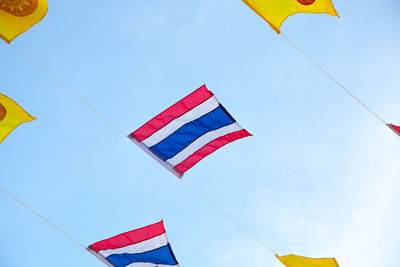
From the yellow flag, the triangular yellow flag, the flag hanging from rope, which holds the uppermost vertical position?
the yellow flag

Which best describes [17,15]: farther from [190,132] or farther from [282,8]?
[282,8]

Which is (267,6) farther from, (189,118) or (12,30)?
(12,30)

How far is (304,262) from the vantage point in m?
10.3

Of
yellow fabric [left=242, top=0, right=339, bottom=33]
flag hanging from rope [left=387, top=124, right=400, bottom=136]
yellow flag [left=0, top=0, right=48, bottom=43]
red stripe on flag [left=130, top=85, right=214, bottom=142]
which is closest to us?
yellow fabric [left=242, top=0, right=339, bottom=33]

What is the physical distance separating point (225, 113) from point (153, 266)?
4166 mm

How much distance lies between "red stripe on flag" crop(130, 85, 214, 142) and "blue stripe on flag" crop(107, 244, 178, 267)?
2.77 metres

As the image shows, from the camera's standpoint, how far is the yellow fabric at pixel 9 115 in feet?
34.5

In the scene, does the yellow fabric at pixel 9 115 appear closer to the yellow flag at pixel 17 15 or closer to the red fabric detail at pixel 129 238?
the yellow flag at pixel 17 15

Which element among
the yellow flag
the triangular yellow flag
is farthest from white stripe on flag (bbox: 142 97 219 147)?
the triangular yellow flag

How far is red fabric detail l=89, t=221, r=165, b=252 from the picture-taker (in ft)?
36.1

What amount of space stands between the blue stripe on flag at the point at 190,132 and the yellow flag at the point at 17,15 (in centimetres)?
383

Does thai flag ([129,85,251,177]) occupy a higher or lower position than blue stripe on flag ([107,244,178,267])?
higher

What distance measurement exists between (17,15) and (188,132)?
4.51 metres

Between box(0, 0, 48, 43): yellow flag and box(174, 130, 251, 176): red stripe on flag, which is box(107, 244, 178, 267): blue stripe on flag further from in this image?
box(0, 0, 48, 43): yellow flag
